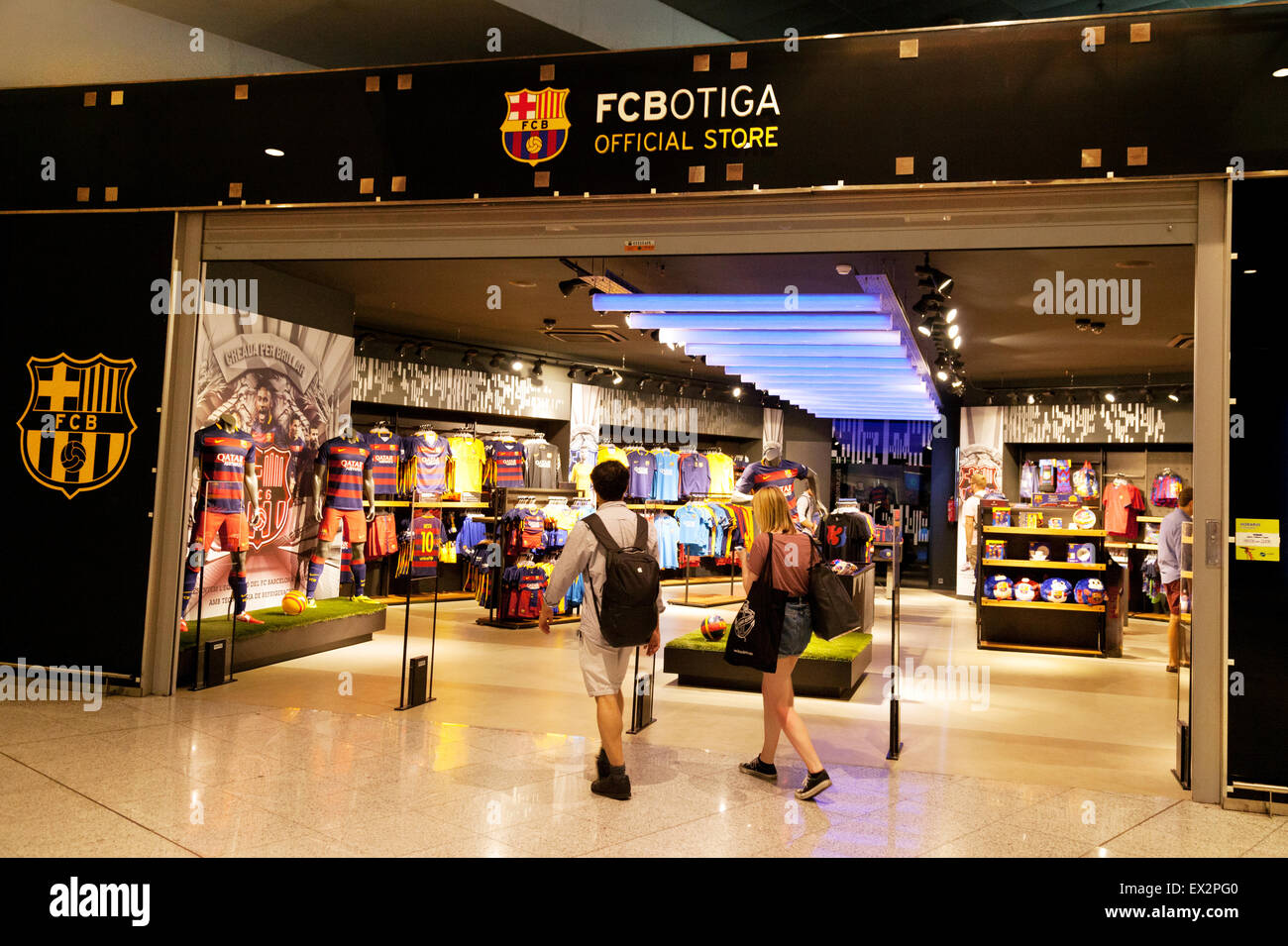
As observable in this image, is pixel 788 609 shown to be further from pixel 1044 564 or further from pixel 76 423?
pixel 1044 564

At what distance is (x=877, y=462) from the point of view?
60.1ft

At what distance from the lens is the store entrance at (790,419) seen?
5.64 meters

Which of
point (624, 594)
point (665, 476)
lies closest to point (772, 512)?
point (624, 594)

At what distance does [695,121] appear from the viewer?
5004 mm

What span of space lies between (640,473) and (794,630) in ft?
29.5

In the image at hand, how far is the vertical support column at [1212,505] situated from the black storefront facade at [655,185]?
0.04ft

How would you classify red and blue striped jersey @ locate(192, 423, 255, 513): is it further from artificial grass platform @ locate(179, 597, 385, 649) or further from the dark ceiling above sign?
the dark ceiling above sign

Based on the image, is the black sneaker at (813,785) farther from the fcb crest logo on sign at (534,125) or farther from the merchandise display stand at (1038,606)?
the merchandise display stand at (1038,606)

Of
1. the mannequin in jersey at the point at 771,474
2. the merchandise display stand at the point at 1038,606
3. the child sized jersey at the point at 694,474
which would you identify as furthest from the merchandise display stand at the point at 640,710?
the child sized jersey at the point at 694,474

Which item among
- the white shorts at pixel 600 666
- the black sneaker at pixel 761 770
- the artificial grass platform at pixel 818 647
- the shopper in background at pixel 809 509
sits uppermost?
the shopper in background at pixel 809 509

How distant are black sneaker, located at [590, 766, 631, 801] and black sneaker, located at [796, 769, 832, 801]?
78cm
